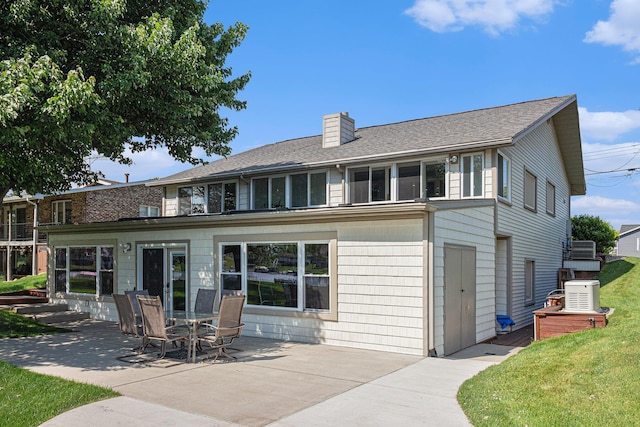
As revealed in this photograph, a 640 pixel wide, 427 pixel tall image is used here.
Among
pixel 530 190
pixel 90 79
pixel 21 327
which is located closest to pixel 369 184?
pixel 530 190

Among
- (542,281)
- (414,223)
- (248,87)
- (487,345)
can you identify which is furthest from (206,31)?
(542,281)

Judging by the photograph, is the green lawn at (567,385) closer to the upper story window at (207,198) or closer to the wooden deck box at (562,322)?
the wooden deck box at (562,322)

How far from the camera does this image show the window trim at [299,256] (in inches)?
411

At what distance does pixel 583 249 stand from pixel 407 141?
33.8 feet

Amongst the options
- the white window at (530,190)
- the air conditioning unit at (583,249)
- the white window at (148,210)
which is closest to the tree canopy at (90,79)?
the white window at (530,190)

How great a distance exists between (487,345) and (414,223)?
3.82 meters

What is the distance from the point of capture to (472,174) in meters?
13.0

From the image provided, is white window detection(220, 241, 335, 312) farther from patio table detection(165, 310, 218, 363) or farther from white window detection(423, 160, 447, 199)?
white window detection(423, 160, 447, 199)

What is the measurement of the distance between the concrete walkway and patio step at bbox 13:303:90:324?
3.20 meters

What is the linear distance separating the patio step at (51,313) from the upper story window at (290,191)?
20.5ft

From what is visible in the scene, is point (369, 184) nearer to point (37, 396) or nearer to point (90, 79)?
point (90, 79)

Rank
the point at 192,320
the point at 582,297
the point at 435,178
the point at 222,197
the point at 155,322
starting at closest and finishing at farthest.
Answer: the point at 155,322 → the point at 192,320 → the point at 582,297 → the point at 435,178 → the point at 222,197

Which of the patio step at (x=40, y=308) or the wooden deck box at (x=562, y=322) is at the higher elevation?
the wooden deck box at (x=562, y=322)

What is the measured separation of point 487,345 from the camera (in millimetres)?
11305
